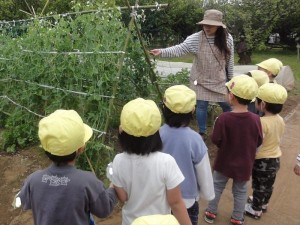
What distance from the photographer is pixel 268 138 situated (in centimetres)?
282

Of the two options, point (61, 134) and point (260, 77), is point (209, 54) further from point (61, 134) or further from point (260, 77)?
point (61, 134)

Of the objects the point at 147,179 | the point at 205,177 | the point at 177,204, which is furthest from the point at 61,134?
the point at 205,177

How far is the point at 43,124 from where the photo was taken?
1612mm

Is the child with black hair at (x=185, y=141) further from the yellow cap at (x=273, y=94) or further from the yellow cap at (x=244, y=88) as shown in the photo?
the yellow cap at (x=273, y=94)

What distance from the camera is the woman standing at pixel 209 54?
12.1ft

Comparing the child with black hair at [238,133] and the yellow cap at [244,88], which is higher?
the yellow cap at [244,88]

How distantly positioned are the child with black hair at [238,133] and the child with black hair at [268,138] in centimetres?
20

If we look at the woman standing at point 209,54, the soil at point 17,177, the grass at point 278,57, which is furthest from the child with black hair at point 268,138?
the grass at point 278,57

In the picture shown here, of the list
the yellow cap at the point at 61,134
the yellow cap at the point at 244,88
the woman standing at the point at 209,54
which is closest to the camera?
the yellow cap at the point at 61,134

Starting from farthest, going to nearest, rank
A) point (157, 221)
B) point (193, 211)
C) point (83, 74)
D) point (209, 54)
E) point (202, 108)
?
1. point (202, 108)
2. point (209, 54)
3. point (83, 74)
4. point (193, 211)
5. point (157, 221)

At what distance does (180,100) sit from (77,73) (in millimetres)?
1894

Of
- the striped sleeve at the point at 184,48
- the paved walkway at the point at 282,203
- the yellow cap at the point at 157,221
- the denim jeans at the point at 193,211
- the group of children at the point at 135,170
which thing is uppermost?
the striped sleeve at the point at 184,48

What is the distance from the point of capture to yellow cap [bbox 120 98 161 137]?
1.72 m

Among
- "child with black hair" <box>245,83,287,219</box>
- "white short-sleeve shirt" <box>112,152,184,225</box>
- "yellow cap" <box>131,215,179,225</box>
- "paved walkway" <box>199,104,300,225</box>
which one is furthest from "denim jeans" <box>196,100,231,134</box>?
"yellow cap" <box>131,215,179,225</box>
